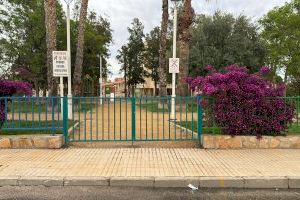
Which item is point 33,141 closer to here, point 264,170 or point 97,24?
point 264,170

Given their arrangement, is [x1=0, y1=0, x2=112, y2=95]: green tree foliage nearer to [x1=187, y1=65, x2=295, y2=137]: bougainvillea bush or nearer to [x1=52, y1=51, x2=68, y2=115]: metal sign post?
[x1=52, y1=51, x2=68, y2=115]: metal sign post

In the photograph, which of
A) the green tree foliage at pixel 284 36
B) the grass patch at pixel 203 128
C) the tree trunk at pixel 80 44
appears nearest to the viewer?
the grass patch at pixel 203 128

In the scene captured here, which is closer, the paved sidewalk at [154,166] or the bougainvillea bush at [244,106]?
the paved sidewalk at [154,166]

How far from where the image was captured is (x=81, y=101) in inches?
428

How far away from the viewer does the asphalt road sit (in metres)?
6.58

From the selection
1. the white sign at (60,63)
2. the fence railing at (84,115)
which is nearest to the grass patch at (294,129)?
the fence railing at (84,115)

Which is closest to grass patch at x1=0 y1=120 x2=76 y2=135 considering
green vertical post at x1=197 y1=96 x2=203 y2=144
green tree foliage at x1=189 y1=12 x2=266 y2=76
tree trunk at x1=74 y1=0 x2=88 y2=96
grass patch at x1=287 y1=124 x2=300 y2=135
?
green vertical post at x1=197 y1=96 x2=203 y2=144

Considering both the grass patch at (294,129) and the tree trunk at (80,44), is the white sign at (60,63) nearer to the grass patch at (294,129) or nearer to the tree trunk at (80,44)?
the grass patch at (294,129)

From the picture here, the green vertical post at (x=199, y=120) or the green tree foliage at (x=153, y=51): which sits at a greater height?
the green tree foliage at (x=153, y=51)

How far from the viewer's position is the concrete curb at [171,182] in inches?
283

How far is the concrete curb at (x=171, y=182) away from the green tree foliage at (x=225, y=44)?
26285 millimetres

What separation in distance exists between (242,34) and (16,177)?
29.7 m

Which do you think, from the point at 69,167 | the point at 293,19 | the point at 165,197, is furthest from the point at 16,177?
the point at 293,19

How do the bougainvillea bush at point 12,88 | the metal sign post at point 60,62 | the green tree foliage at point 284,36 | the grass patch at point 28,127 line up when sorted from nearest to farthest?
the grass patch at point 28,127 < the bougainvillea bush at point 12,88 < the metal sign post at point 60,62 < the green tree foliage at point 284,36
